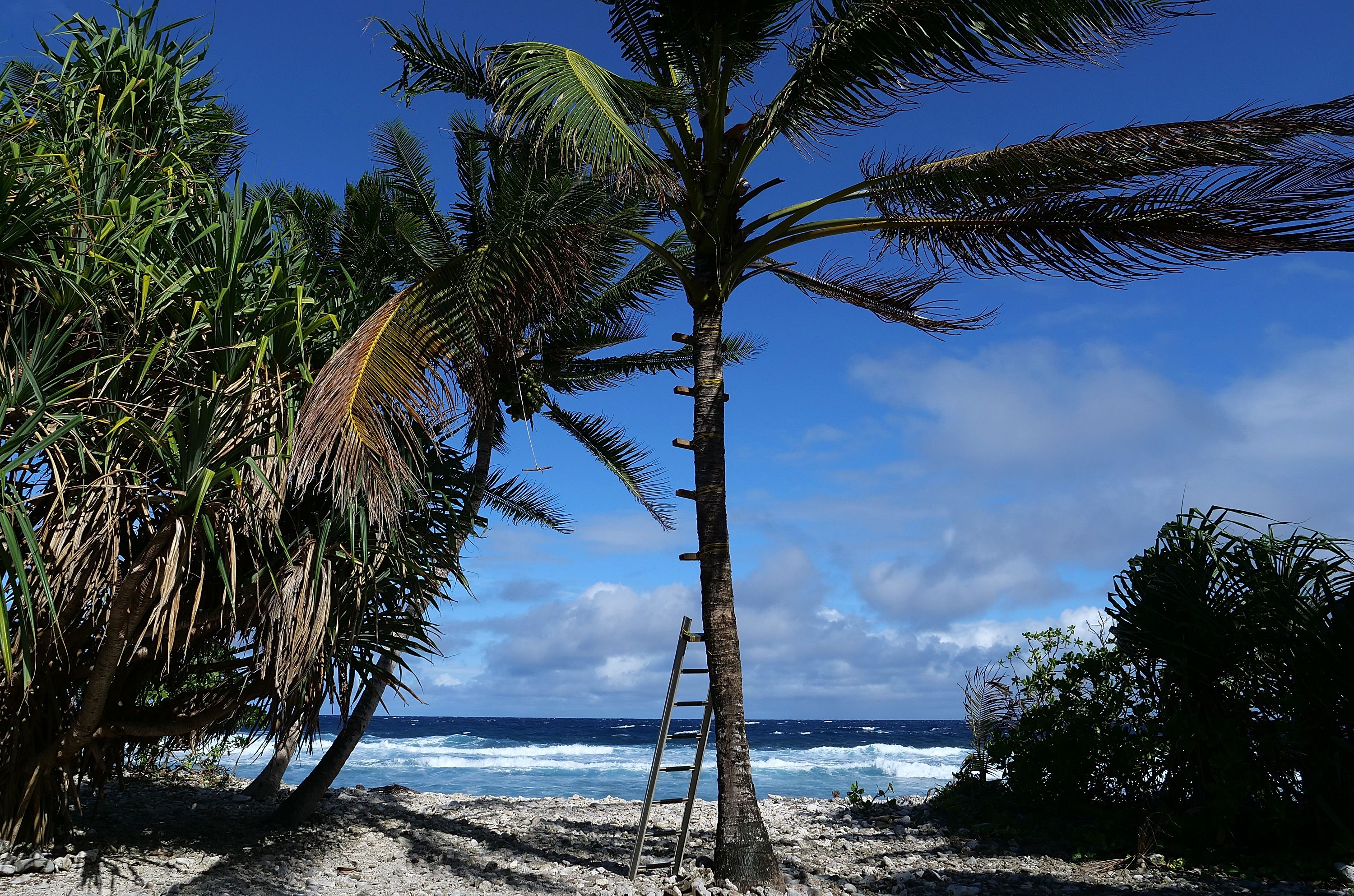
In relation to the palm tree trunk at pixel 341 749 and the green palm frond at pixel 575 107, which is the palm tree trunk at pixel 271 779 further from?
the green palm frond at pixel 575 107

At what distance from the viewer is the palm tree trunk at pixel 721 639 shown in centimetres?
560

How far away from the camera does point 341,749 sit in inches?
304

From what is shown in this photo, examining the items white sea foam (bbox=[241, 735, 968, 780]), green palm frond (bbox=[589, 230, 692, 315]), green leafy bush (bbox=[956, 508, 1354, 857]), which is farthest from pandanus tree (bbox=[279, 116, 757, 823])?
white sea foam (bbox=[241, 735, 968, 780])

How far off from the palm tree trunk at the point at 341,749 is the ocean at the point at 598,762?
28 cm

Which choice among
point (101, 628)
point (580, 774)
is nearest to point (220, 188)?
point (101, 628)

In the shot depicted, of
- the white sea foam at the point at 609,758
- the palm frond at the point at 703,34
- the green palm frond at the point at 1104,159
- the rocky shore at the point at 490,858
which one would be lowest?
the white sea foam at the point at 609,758

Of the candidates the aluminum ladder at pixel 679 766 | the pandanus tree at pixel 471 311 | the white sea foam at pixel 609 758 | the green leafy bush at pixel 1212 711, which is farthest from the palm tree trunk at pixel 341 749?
the white sea foam at pixel 609 758

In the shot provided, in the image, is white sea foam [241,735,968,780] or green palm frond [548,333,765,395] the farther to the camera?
white sea foam [241,735,968,780]

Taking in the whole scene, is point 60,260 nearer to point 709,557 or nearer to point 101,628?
point 101,628

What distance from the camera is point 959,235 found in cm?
578

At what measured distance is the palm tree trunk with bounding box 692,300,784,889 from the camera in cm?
560

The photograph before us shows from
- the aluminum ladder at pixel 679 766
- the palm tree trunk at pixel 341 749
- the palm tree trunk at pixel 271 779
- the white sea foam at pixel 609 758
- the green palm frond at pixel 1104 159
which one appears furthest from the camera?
the white sea foam at pixel 609 758

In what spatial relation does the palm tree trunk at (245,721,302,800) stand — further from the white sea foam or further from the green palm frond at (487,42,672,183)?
the white sea foam

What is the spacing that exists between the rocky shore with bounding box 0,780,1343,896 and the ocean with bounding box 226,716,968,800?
2.44ft
